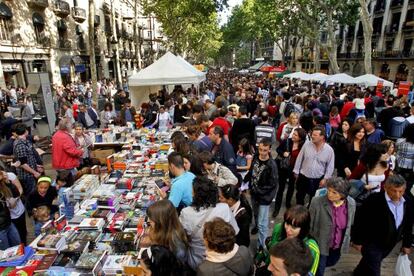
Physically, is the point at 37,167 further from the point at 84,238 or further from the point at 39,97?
the point at 39,97

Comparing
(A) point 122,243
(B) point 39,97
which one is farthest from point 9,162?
(B) point 39,97

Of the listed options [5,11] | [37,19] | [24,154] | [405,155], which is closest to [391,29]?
[405,155]

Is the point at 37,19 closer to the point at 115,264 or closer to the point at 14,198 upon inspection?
the point at 14,198

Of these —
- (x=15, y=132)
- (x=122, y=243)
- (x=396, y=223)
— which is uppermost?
(x=15, y=132)

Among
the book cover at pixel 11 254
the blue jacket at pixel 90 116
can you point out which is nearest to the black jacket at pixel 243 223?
the book cover at pixel 11 254

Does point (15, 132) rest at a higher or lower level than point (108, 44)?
lower

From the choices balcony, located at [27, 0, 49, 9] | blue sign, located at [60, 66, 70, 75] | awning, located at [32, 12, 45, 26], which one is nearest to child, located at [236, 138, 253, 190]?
balcony, located at [27, 0, 49, 9]

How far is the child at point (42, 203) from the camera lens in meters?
3.76

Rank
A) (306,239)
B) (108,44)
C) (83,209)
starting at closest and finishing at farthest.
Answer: (306,239)
(83,209)
(108,44)

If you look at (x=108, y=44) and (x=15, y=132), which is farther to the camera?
(x=108, y=44)

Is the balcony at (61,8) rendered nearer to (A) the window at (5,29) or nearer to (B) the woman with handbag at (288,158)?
(A) the window at (5,29)

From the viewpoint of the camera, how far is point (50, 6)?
2202 centimetres

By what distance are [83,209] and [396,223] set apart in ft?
12.6

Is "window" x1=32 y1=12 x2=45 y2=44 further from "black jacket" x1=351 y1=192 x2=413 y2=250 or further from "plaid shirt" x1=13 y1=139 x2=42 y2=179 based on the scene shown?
"black jacket" x1=351 y1=192 x2=413 y2=250
